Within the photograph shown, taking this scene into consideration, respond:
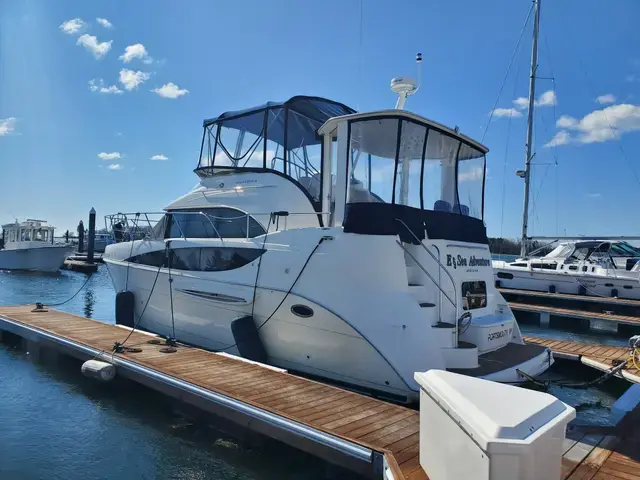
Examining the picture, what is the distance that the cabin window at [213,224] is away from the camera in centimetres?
838

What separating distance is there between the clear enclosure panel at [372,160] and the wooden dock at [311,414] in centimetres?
272

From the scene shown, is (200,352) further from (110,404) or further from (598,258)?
(598,258)

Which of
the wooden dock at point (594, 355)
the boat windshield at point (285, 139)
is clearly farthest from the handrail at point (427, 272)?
the wooden dock at point (594, 355)

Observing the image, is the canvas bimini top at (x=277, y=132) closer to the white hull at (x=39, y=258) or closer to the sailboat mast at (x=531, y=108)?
the sailboat mast at (x=531, y=108)

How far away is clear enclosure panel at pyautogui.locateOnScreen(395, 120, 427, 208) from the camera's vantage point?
284 inches

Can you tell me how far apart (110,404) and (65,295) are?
1822cm

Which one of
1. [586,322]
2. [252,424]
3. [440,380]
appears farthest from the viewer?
[586,322]

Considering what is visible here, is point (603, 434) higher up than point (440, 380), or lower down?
lower down

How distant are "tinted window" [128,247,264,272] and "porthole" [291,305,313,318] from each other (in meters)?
1.12

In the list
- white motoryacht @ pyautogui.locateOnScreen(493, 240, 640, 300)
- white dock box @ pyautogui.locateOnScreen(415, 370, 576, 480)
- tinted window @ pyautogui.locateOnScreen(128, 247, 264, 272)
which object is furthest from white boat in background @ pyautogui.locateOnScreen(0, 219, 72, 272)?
white dock box @ pyautogui.locateOnScreen(415, 370, 576, 480)

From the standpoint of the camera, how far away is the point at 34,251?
34.1 metres

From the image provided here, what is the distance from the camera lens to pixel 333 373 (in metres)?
6.87

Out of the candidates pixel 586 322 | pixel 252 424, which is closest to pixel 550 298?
pixel 586 322

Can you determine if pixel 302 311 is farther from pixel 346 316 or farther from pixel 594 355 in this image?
pixel 594 355
